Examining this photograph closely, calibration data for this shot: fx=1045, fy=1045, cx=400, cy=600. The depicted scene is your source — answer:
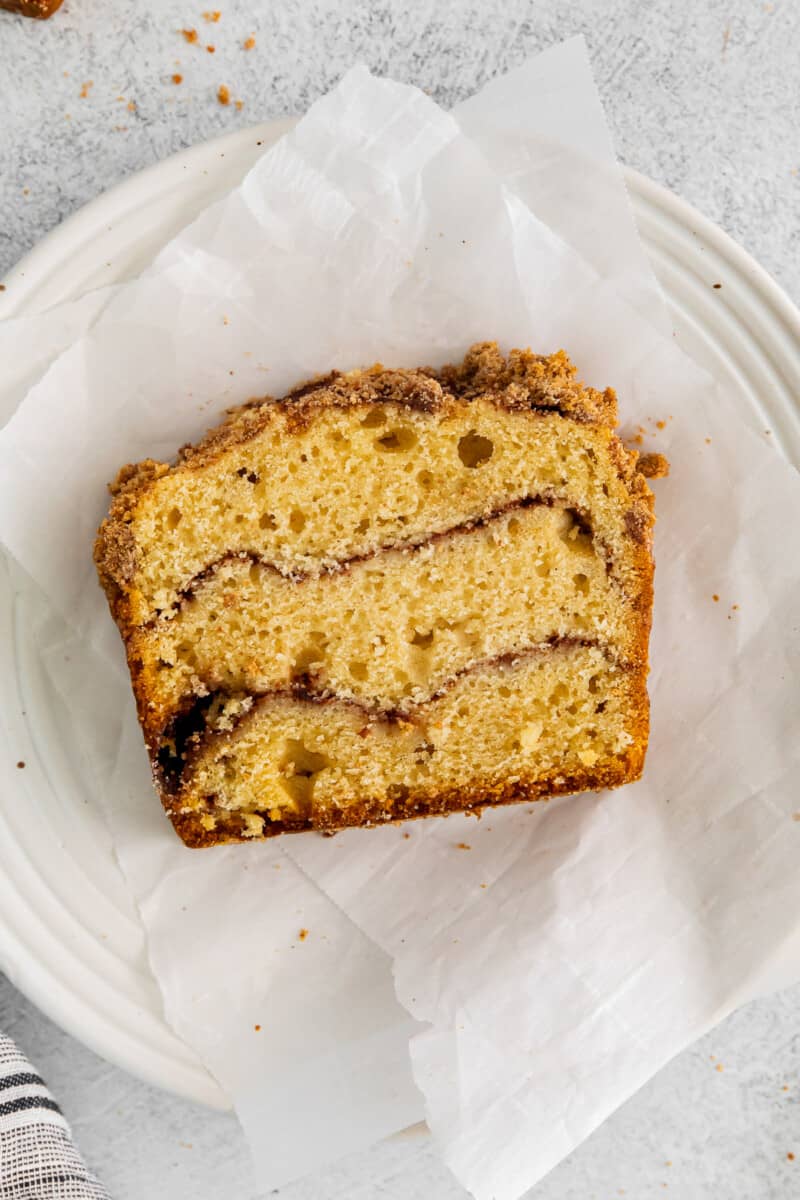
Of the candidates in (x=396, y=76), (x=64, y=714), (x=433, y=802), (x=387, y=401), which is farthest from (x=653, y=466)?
(x=64, y=714)

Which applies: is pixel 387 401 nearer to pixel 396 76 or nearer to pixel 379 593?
pixel 379 593

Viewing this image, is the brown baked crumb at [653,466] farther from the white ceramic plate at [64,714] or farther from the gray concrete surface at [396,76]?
the gray concrete surface at [396,76]

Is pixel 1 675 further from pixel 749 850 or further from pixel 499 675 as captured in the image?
pixel 749 850

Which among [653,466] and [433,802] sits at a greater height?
[653,466]

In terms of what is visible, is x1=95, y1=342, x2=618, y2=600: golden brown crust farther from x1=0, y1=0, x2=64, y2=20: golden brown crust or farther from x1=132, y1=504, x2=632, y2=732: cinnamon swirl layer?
x1=0, y1=0, x2=64, y2=20: golden brown crust

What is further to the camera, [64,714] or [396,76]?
[396,76]

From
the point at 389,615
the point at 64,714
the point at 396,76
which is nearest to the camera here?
the point at 389,615

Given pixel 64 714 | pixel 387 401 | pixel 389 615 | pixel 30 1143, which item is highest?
pixel 387 401
